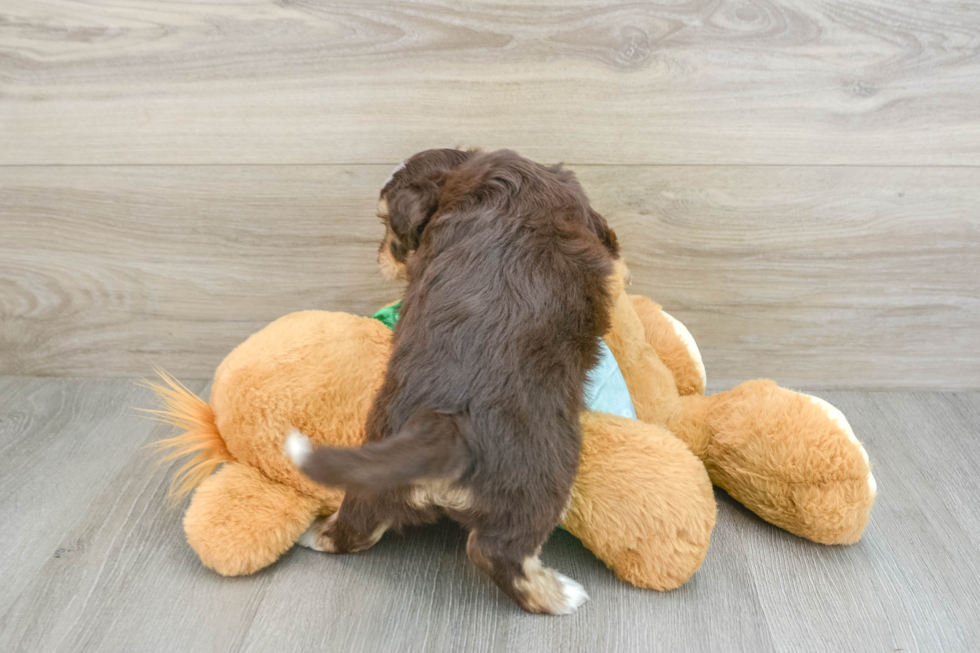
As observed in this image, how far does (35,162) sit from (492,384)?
33.3 inches

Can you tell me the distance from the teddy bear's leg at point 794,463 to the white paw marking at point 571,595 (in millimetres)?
256

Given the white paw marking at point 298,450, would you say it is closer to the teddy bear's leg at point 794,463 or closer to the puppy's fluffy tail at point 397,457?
the puppy's fluffy tail at point 397,457

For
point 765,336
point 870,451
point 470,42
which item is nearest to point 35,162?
point 470,42

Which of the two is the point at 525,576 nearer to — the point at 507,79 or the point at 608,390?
the point at 608,390

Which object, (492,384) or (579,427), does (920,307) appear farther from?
(492,384)

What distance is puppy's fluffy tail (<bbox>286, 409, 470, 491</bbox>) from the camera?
1.78 feet

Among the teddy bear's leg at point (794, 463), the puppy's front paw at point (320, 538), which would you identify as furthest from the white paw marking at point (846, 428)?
the puppy's front paw at point (320, 538)

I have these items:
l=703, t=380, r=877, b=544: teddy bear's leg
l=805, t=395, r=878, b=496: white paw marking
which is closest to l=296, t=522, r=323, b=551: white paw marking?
l=703, t=380, r=877, b=544: teddy bear's leg

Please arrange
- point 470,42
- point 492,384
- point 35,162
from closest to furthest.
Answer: point 492,384 < point 470,42 < point 35,162

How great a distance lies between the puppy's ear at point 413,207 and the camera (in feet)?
2.38

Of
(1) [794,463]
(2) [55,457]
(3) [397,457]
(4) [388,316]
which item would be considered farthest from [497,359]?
(2) [55,457]

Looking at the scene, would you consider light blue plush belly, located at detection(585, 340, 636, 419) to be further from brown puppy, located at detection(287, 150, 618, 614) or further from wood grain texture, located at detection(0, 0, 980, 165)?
wood grain texture, located at detection(0, 0, 980, 165)

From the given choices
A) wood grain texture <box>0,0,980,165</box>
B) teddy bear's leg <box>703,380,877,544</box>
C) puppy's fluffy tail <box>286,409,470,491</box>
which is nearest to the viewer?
puppy's fluffy tail <box>286,409,470,491</box>

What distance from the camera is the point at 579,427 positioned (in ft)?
2.30
